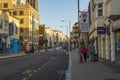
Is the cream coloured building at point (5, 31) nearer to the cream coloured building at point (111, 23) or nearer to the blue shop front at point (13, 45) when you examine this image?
the blue shop front at point (13, 45)

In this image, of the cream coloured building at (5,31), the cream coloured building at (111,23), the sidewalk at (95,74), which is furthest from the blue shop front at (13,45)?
the sidewalk at (95,74)

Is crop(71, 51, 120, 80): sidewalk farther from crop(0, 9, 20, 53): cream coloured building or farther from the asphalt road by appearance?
crop(0, 9, 20, 53): cream coloured building

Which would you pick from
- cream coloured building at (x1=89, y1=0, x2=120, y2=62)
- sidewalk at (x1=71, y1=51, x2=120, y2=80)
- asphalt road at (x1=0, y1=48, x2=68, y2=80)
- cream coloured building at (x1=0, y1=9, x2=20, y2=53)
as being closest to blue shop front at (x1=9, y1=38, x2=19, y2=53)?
cream coloured building at (x1=0, y1=9, x2=20, y2=53)

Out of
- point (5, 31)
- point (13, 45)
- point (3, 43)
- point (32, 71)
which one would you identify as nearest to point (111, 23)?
point (32, 71)

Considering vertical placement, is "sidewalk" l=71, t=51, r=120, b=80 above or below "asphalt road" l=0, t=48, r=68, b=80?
above

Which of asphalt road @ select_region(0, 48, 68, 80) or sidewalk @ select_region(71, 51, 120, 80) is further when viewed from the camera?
asphalt road @ select_region(0, 48, 68, 80)

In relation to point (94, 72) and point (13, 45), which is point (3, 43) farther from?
point (94, 72)

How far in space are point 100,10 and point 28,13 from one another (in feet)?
249

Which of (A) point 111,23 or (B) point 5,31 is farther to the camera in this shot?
(B) point 5,31

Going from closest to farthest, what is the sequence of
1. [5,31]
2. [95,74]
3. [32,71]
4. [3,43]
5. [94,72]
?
[95,74]
[94,72]
[32,71]
[3,43]
[5,31]

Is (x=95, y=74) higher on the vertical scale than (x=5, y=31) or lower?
lower

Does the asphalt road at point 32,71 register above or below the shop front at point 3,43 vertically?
below

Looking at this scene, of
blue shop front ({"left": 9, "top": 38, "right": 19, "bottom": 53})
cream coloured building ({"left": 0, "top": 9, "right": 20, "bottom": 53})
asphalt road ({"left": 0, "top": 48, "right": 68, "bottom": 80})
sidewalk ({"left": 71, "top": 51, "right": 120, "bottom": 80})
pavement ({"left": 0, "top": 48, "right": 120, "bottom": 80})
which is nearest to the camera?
sidewalk ({"left": 71, "top": 51, "right": 120, "bottom": 80})

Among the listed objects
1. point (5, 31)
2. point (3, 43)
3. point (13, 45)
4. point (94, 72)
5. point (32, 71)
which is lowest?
point (32, 71)
